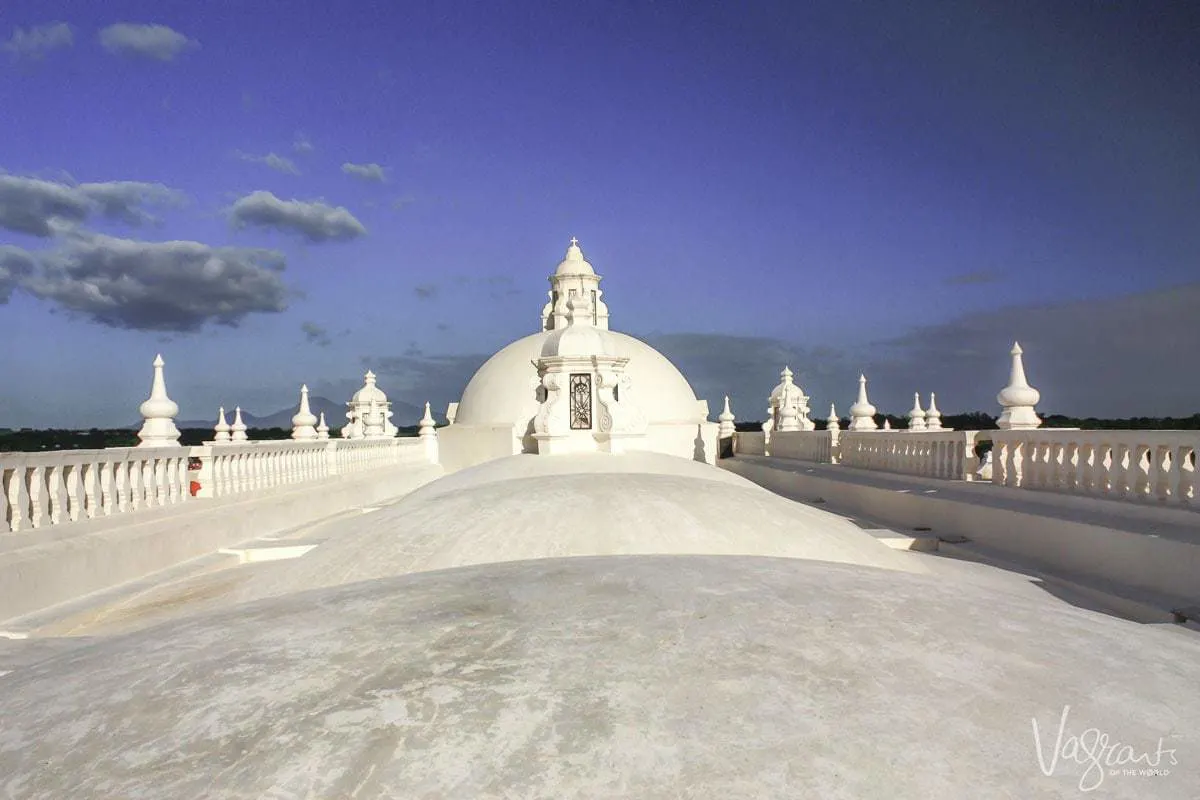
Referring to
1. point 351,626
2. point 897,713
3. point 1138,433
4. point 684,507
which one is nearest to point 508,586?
point 351,626

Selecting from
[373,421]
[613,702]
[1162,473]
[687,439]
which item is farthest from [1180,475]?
[687,439]

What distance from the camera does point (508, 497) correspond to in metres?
7.04

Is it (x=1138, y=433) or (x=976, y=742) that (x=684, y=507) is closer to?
(x=976, y=742)

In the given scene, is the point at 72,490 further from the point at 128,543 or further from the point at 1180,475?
the point at 1180,475

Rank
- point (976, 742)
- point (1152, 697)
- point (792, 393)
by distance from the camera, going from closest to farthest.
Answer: point (976, 742)
point (1152, 697)
point (792, 393)

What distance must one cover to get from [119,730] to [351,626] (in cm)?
94

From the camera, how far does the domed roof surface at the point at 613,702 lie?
2.11m

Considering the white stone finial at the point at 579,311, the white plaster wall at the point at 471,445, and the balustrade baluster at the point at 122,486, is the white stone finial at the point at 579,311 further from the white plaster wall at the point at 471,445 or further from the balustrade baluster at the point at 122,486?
the white plaster wall at the point at 471,445

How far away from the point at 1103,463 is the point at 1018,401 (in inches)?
92.9

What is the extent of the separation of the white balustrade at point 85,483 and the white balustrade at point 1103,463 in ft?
35.2

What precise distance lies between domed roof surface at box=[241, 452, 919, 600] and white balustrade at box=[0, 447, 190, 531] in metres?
2.43

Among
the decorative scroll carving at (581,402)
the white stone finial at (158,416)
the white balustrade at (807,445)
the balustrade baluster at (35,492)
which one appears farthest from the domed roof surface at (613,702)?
the white balustrade at (807,445)

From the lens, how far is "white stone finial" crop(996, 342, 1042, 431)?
1102cm

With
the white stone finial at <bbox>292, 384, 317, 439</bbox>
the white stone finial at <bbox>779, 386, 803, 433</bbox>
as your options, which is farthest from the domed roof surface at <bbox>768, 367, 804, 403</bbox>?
the white stone finial at <bbox>292, 384, 317, 439</bbox>
